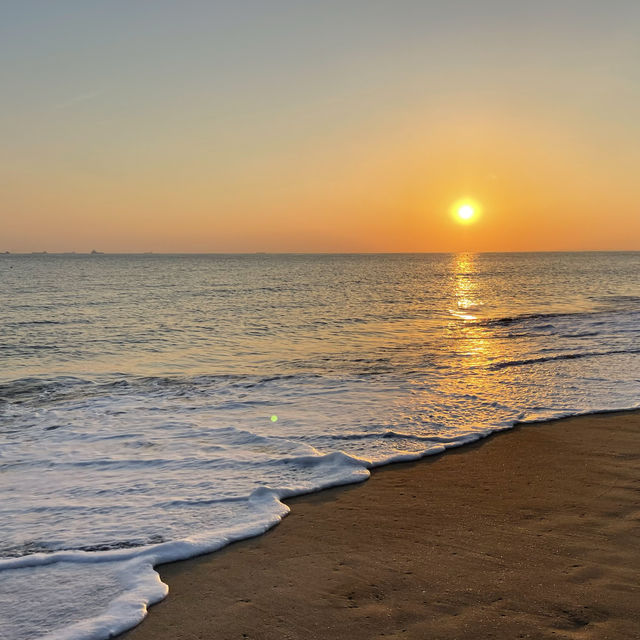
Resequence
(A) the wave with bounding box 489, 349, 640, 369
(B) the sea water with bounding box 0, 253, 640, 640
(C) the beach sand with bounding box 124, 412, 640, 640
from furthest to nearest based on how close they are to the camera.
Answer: (A) the wave with bounding box 489, 349, 640, 369 → (B) the sea water with bounding box 0, 253, 640, 640 → (C) the beach sand with bounding box 124, 412, 640, 640

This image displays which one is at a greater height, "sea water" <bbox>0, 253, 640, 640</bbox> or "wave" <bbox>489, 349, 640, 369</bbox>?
"wave" <bbox>489, 349, 640, 369</bbox>

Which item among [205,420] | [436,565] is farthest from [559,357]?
[436,565]

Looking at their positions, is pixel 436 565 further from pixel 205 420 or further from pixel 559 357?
pixel 559 357

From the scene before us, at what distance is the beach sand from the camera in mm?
3719

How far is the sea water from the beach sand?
1.45 feet

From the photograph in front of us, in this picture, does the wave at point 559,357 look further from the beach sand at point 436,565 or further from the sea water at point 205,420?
the beach sand at point 436,565

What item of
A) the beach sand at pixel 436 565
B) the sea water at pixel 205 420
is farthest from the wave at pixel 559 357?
the beach sand at pixel 436 565

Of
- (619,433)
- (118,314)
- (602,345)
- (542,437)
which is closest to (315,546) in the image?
(542,437)

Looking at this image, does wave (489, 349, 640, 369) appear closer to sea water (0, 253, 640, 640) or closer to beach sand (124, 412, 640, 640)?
sea water (0, 253, 640, 640)

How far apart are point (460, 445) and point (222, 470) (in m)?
3.17

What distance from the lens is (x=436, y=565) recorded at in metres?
4.44

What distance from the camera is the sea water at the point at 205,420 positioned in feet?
15.8

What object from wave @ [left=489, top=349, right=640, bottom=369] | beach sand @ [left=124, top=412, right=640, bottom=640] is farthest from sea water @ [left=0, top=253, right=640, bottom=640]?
beach sand @ [left=124, top=412, right=640, bottom=640]

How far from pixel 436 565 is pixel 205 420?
5.74 metres
